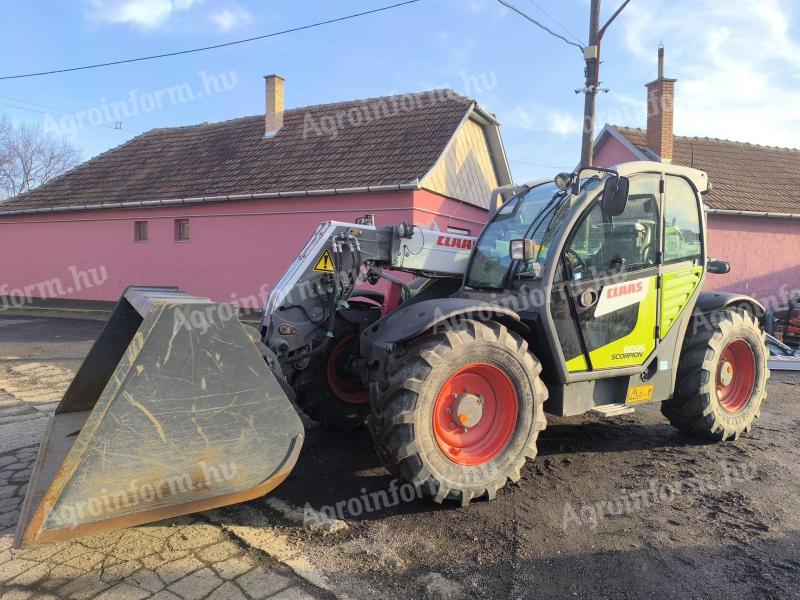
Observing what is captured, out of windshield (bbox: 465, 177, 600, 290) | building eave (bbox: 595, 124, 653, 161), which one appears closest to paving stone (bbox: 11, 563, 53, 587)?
windshield (bbox: 465, 177, 600, 290)

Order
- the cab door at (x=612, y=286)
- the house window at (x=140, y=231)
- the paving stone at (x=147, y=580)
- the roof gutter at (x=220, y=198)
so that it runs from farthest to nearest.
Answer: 1. the house window at (x=140, y=231)
2. the roof gutter at (x=220, y=198)
3. the cab door at (x=612, y=286)
4. the paving stone at (x=147, y=580)

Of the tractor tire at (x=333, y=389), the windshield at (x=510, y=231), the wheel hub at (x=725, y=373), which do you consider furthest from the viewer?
the wheel hub at (x=725, y=373)

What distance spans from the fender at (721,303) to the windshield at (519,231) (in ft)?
5.86

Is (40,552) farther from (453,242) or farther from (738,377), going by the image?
(738,377)

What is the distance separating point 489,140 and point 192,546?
1582cm

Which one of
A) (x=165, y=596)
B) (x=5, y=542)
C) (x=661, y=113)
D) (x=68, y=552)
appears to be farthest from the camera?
(x=661, y=113)

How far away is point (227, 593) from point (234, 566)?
0.79 feet

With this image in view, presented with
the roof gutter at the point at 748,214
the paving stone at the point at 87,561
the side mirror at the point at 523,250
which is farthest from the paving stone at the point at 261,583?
the roof gutter at the point at 748,214

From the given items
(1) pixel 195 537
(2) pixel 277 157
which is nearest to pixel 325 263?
(1) pixel 195 537

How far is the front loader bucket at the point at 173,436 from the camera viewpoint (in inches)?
101

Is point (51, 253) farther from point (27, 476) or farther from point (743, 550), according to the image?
point (743, 550)

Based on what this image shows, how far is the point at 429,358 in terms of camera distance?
340 centimetres

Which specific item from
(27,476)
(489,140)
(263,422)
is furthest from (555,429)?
(489,140)

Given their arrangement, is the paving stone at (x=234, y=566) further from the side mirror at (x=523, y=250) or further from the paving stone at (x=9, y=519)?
the side mirror at (x=523, y=250)
